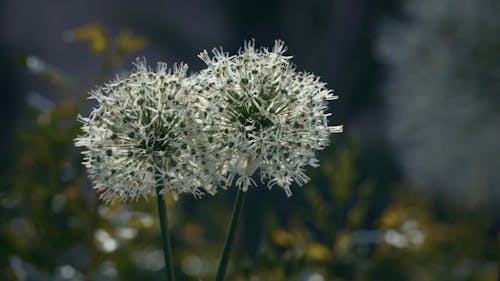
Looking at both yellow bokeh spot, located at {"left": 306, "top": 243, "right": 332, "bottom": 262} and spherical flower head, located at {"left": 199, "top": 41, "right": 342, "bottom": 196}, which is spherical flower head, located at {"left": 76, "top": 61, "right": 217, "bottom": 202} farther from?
yellow bokeh spot, located at {"left": 306, "top": 243, "right": 332, "bottom": 262}

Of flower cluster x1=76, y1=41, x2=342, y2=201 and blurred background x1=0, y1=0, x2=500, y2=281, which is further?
blurred background x1=0, y1=0, x2=500, y2=281

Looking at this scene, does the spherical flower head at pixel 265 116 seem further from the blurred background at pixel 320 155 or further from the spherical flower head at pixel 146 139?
the blurred background at pixel 320 155

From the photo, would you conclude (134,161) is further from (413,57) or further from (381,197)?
(381,197)

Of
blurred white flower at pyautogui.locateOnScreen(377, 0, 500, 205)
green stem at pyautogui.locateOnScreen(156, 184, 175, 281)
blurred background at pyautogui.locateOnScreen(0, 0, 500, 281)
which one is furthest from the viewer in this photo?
blurred white flower at pyautogui.locateOnScreen(377, 0, 500, 205)

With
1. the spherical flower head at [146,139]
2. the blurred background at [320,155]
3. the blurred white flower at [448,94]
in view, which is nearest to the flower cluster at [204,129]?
the spherical flower head at [146,139]

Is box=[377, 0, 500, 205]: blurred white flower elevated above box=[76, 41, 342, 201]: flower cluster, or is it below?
above

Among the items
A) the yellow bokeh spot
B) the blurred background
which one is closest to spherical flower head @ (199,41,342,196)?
the blurred background

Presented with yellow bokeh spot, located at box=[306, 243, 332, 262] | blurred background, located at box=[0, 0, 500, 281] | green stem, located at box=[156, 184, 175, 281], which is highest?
blurred background, located at box=[0, 0, 500, 281]

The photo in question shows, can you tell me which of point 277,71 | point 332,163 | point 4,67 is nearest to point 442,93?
point 332,163

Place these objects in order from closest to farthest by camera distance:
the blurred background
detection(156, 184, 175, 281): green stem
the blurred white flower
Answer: detection(156, 184, 175, 281): green stem, the blurred background, the blurred white flower
